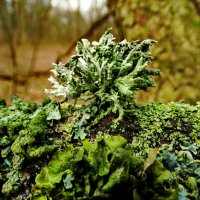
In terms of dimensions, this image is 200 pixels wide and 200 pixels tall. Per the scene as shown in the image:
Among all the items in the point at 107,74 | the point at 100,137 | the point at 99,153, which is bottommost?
the point at 99,153

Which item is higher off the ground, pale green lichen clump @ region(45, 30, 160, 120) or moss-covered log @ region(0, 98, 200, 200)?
pale green lichen clump @ region(45, 30, 160, 120)

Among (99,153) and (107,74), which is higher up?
(107,74)

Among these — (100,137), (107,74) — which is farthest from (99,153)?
(107,74)

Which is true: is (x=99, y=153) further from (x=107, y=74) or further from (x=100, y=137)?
(x=107, y=74)

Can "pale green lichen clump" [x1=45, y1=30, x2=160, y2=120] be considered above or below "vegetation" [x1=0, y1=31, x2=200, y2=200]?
above

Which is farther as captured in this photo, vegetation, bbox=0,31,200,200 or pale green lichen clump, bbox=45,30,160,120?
pale green lichen clump, bbox=45,30,160,120

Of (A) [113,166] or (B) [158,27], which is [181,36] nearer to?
(B) [158,27]

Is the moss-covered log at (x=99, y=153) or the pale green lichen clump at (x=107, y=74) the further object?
the pale green lichen clump at (x=107, y=74)

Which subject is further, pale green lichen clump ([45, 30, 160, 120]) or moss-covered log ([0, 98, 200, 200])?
pale green lichen clump ([45, 30, 160, 120])
